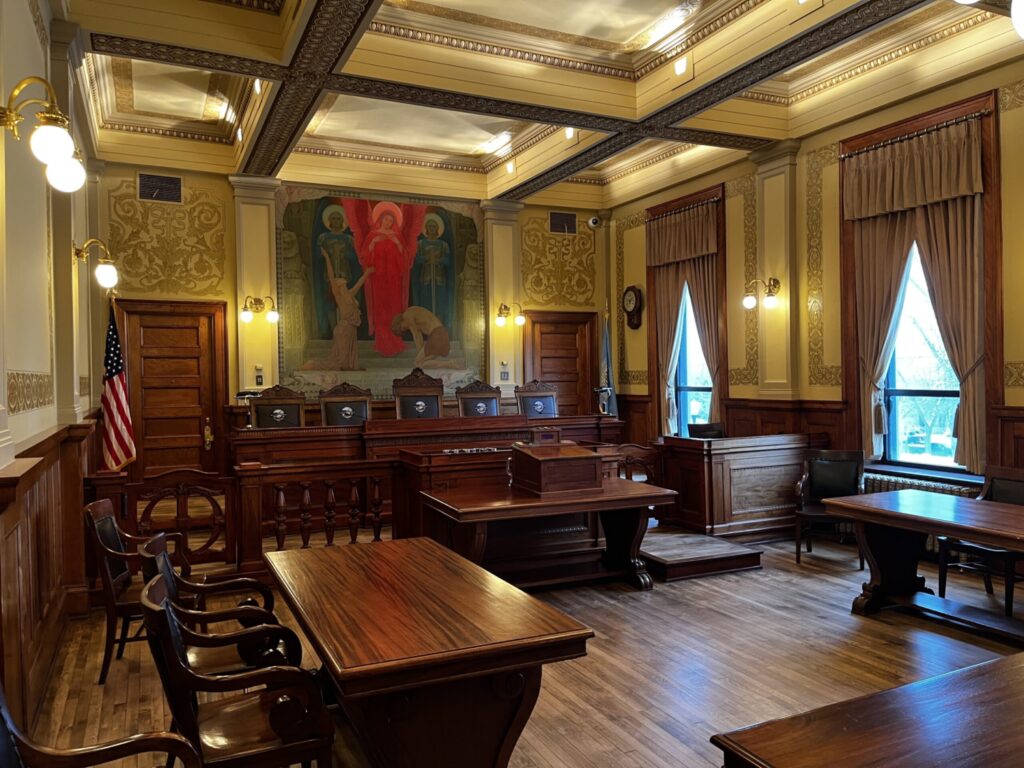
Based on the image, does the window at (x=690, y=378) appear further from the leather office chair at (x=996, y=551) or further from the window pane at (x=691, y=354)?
the leather office chair at (x=996, y=551)

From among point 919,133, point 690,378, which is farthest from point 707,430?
point 919,133

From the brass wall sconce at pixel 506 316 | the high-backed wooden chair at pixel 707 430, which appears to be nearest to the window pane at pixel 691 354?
the high-backed wooden chair at pixel 707 430

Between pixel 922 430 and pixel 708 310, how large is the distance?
301cm

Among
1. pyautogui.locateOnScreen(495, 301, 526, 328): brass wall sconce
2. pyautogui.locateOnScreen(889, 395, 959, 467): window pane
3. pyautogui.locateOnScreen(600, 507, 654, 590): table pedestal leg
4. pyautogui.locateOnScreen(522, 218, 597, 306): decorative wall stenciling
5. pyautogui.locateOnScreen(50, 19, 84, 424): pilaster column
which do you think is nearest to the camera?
pyautogui.locateOnScreen(50, 19, 84, 424): pilaster column

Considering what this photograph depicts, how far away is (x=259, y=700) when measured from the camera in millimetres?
2479

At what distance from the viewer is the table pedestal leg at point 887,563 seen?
4.72 metres

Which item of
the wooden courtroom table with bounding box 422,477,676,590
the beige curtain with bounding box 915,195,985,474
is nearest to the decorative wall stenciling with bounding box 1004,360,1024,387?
the beige curtain with bounding box 915,195,985,474

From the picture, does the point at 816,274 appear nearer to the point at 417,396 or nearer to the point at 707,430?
the point at 707,430

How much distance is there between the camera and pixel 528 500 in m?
4.61

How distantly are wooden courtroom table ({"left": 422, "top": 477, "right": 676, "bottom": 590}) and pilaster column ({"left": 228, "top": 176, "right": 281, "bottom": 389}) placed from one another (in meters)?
4.91

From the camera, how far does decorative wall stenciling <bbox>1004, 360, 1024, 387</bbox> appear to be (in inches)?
223

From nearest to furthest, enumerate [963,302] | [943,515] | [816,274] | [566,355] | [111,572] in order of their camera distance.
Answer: [111,572] < [943,515] < [963,302] < [816,274] < [566,355]

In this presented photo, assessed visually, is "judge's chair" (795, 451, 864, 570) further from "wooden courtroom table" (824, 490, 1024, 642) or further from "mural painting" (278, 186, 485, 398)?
"mural painting" (278, 186, 485, 398)

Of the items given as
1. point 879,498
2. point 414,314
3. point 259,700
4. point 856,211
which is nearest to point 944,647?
point 879,498
